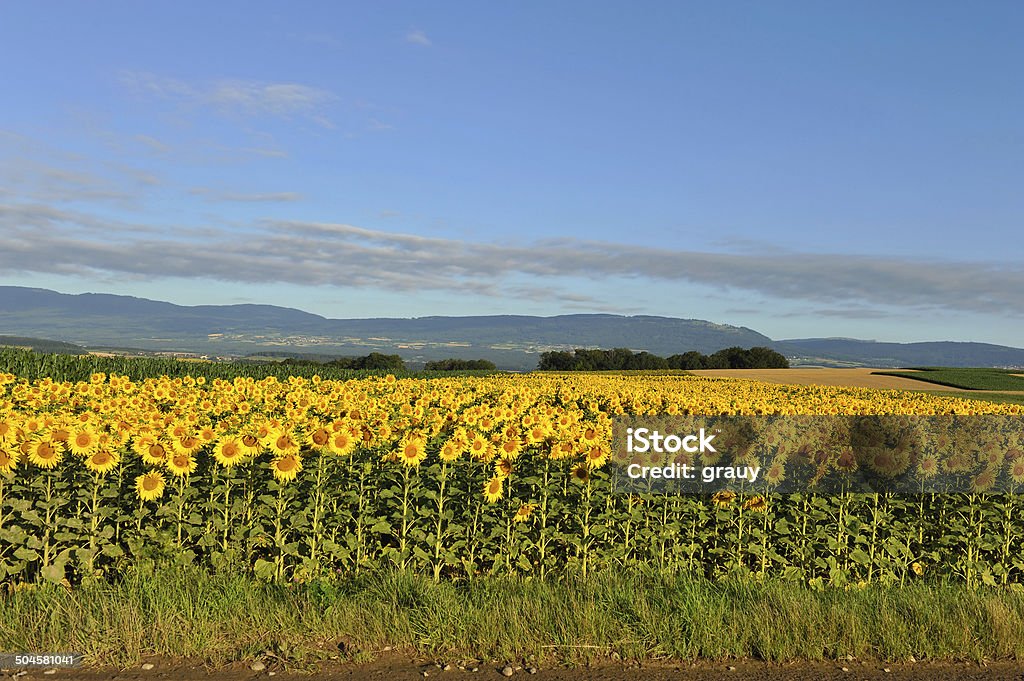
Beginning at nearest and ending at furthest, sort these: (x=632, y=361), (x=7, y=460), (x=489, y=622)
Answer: (x=489, y=622) < (x=7, y=460) < (x=632, y=361)

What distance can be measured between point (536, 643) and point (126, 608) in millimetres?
3027

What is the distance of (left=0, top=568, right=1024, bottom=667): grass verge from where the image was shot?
576 cm

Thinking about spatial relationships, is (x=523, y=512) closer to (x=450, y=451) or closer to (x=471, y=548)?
(x=471, y=548)

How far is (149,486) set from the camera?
23.4 feet

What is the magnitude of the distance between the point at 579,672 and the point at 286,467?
3.23 meters

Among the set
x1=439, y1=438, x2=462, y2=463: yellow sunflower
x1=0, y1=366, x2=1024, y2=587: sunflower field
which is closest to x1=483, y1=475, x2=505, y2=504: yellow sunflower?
x1=0, y1=366, x2=1024, y2=587: sunflower field

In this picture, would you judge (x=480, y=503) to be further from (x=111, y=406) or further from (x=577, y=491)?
(x=111, y=406)

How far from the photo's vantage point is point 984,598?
6.73m

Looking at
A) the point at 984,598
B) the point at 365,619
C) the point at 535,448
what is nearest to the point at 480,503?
the point at 535,448

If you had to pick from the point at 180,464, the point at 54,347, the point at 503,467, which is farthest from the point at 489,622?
the point at 54,347

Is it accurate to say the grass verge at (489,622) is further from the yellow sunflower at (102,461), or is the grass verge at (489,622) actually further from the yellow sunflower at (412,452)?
the yellow sunflower at (412,452)

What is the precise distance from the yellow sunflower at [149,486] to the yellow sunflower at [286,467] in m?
0.96

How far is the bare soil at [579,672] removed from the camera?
17.8 feet

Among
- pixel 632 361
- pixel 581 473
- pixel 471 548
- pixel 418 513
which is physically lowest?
pixel 471 548
